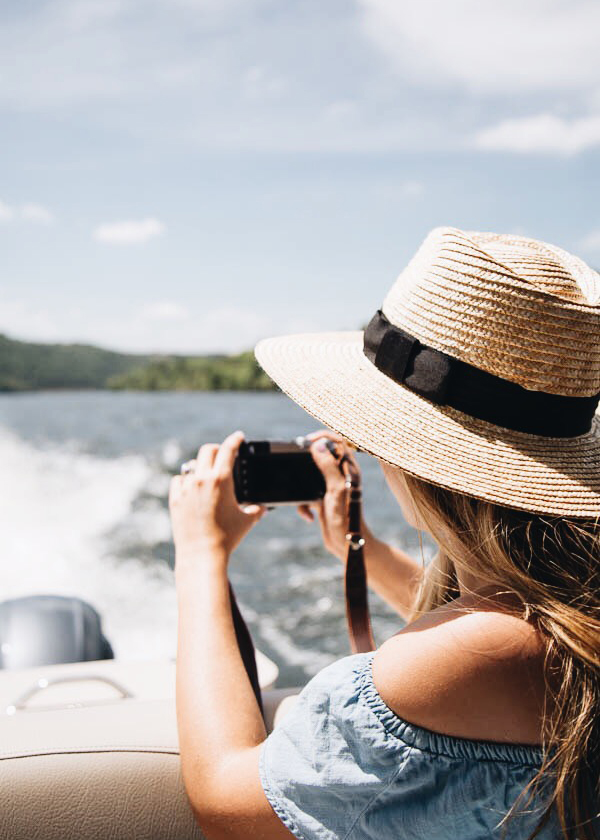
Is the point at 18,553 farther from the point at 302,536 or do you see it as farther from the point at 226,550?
the point at 226,550

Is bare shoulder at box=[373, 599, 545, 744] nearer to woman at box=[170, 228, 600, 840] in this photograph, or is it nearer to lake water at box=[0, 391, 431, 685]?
woman at box=[170, 228, 600, 840]

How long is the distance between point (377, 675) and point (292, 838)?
23 cm

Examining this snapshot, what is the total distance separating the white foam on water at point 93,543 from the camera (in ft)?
14.8

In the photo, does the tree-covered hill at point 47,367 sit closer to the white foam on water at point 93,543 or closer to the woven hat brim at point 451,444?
the white foam on water at point 93,543

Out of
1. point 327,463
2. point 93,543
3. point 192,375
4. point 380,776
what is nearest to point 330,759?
point 380,776

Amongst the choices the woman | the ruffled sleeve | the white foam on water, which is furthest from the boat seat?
the white foam on water

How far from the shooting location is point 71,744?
102 cm

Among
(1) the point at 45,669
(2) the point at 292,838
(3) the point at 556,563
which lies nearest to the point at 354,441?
(3) the point at 556,563

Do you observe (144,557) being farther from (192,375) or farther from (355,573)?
(192,375)

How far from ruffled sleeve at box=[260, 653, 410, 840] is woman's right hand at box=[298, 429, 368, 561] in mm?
585

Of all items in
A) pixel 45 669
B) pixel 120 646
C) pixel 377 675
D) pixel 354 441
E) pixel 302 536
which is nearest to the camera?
pixel 377 675

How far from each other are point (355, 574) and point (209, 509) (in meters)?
0.32

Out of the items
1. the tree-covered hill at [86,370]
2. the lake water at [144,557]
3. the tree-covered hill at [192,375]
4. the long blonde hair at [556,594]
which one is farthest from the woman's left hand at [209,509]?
the tree-covered hill at [86,370]

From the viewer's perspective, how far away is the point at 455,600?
89cm
